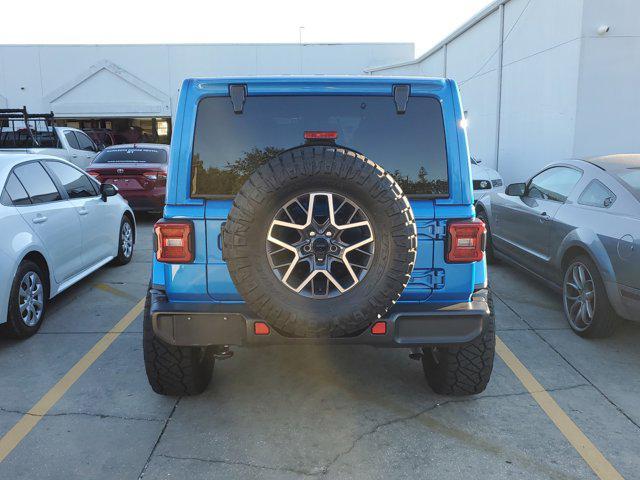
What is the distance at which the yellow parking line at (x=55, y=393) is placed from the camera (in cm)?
305

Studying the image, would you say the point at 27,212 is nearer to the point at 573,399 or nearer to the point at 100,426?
the point at 100,426

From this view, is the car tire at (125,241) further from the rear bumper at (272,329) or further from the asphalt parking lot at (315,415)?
the rear bumper at (272,329)

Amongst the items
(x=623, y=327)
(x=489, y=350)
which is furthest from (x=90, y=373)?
(x=623, y=327)

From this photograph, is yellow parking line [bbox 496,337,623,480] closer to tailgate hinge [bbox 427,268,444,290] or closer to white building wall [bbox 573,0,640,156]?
tailgate hinge [bbox 427,268,444,290]

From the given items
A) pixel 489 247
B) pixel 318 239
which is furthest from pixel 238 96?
pixel 489 247

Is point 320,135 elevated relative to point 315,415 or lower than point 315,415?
elevated

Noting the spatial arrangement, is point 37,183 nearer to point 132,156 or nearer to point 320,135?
point 320,135

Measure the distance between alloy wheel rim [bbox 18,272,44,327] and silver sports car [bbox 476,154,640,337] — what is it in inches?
185

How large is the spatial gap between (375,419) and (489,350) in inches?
32.5

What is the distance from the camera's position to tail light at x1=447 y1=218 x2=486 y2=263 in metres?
2.94

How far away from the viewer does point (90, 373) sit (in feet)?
13.0

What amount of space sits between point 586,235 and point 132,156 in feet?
28.1

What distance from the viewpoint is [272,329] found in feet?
9.40

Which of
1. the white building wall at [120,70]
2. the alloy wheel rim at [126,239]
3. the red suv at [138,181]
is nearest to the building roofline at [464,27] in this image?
the white building wall at [120,70]
